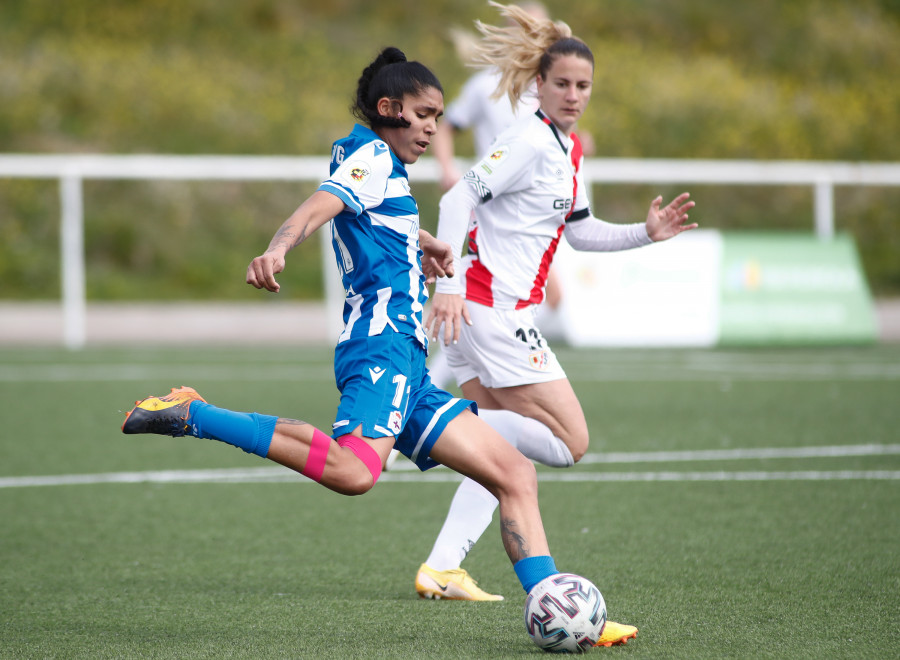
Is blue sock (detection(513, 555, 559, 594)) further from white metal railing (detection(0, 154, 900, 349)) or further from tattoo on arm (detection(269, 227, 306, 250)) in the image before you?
white metal railing (detection(0, 154, 900, 349))

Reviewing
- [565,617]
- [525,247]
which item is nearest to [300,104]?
[525,247]

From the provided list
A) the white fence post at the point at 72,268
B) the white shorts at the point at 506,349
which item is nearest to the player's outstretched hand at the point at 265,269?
the white shorts at the point at 506,349

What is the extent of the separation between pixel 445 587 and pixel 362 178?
145cm

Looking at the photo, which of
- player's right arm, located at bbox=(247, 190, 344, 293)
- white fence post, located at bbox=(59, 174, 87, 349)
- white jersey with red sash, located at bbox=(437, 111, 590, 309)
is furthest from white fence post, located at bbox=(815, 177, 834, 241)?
player's right arm, located at bbox=(247, 190, 344, 293)

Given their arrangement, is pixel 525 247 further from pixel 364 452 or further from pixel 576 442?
pixel 364 452

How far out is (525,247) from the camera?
456 cm

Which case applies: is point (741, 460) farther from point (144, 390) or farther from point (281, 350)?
point (281, 350)

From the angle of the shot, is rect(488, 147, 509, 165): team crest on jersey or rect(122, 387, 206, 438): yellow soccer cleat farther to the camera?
rect(488, 147, 509, 165): team crest on jersey

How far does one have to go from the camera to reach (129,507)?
552 cm

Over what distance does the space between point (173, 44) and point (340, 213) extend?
79.0ft

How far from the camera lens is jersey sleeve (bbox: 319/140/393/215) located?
347cm

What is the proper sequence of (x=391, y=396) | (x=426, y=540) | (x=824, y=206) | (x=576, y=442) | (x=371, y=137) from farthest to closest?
(x=824, y=206) < (x=426, y=540) < (x=576, y=442) < (x=371, y=137) < (x=391, y=396)

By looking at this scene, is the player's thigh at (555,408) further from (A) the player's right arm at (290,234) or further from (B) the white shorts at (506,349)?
(A) the player's right arm at (290,234)

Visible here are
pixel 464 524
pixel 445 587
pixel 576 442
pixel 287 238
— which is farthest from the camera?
pixel 576 442
